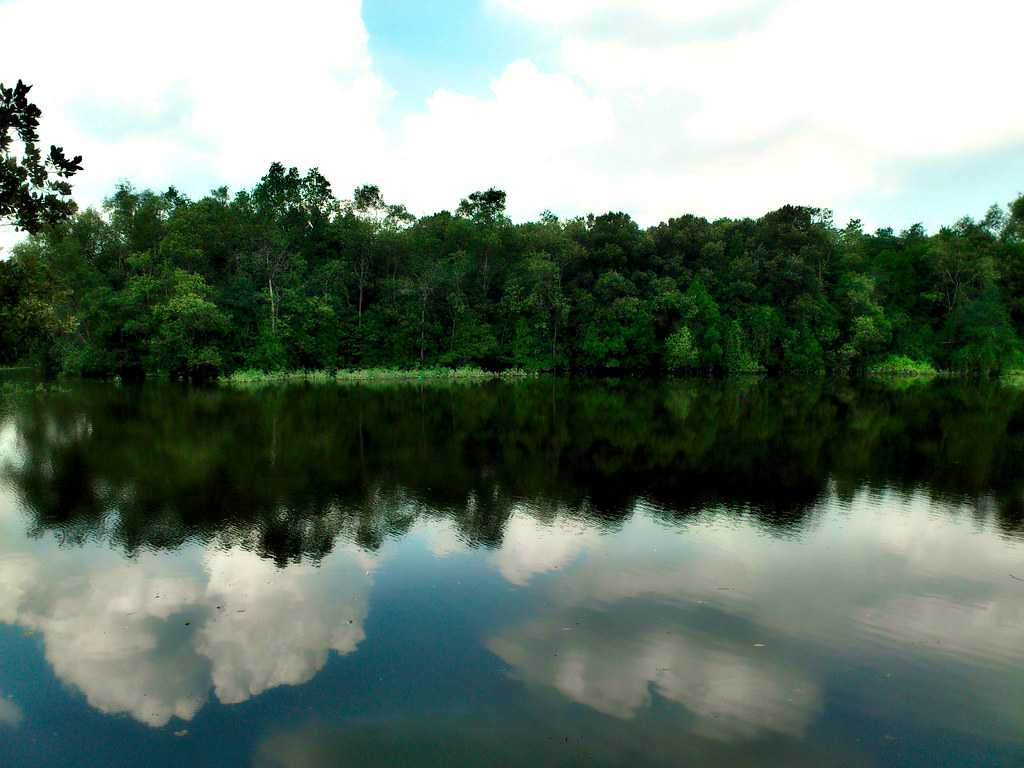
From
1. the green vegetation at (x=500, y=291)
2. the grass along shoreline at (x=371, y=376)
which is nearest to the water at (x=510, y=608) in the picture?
the grass along shoreline at (x=371, y=376)

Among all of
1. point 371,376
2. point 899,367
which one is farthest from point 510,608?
point 899,367

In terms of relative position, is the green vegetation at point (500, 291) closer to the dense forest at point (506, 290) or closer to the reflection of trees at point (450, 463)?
the dense forest at point (506, 290)

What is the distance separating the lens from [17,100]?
8.78 m

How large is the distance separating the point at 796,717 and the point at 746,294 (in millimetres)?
58936

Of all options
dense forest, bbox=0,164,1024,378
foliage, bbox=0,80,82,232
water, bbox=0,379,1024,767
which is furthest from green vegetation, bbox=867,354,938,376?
foliage, bbox=0,80,82,232

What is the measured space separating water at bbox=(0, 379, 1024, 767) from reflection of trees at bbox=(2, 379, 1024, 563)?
0.43ft

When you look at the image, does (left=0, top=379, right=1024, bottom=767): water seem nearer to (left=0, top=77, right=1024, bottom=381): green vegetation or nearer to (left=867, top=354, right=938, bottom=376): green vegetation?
(left=0, top=77, right=1024, bottom=381): green vegetation

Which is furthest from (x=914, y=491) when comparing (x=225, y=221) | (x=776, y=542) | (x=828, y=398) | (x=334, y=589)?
(x=225, y=221)

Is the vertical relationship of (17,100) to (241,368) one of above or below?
above

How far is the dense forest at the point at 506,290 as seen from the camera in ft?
174

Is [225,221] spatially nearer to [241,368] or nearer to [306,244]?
[306,244]

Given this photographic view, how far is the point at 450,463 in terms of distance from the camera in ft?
55.8

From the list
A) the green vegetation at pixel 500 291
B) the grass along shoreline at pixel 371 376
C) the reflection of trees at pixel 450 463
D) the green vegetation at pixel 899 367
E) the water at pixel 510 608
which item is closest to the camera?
the water at pixel 510 608

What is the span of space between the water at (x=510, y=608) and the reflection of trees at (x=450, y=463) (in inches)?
5.1
